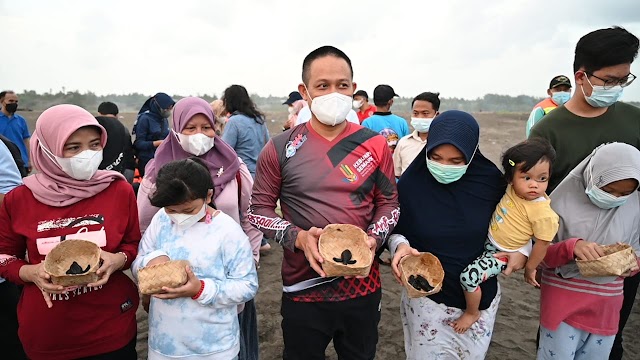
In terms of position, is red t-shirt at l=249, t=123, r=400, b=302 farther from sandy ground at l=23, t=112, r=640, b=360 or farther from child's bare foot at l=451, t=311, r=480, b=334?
sandy ground at l=23, t=112, r=640, b=360

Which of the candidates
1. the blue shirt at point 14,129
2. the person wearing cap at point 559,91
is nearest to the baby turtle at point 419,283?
the person wearing cap at point 559,91

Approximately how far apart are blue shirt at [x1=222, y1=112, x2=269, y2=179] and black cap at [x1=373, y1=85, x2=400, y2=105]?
6.15 feet

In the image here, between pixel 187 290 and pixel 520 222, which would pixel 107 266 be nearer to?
pixel 187 290

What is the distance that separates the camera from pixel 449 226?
7.33ft

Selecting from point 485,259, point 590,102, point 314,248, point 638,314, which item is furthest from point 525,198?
point 638,314

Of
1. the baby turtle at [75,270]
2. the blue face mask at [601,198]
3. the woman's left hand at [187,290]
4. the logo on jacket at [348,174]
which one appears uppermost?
the logo on jacket at [348,174]

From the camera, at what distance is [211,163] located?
8.79 feet

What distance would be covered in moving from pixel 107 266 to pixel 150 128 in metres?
4.12

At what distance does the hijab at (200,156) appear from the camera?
2.64 m

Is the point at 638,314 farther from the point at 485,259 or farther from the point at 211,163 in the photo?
the point at 211,163

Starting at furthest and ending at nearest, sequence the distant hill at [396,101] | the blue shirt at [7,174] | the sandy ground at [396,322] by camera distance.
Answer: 1. the distant hill at [396,101]
2. the sandy ground at [396,322]
3. the blue shirt at [7,174]

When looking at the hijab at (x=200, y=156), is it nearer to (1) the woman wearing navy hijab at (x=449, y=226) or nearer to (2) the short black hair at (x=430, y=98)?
(1) the woman wearing navy hijab at (x=449, y=226)

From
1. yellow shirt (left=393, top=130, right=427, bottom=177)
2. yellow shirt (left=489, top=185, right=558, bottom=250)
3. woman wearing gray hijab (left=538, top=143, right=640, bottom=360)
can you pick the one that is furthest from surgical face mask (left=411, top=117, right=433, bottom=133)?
yellow shirt (left=489, top=185, right=558, bottom=250)

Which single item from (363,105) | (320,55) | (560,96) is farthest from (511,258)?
(363,105)
